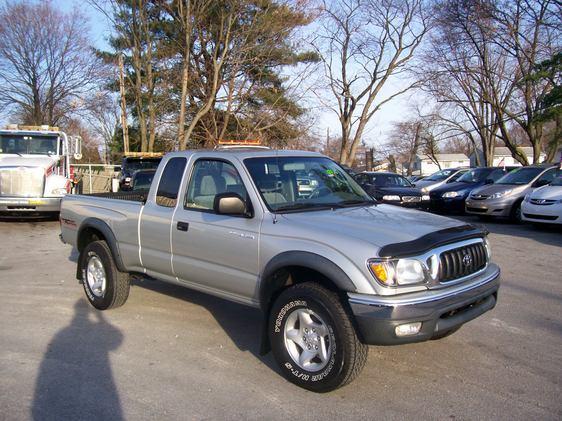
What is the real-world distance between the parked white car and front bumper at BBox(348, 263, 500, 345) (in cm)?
924

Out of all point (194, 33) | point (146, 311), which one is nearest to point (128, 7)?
point (194, 33)

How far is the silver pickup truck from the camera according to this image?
3.67 meters

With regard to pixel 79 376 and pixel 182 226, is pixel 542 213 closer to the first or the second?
pixel 182 226

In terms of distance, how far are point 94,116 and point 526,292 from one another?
136ft

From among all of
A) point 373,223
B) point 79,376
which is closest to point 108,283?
point 79,376

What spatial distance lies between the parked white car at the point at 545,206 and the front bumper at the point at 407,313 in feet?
30.3

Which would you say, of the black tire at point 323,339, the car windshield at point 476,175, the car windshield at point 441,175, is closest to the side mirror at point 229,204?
the black tire at point 323,339

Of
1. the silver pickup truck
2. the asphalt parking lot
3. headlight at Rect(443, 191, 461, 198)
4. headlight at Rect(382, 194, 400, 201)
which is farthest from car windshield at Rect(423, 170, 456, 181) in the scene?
the silver pickup truck

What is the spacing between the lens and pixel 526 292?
22.3 ft

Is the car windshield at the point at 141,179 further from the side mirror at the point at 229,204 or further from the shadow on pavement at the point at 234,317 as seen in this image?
the side mirror at the point at 229,204

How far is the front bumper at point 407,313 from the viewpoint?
3557mm

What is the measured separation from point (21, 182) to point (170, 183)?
10.1 meters

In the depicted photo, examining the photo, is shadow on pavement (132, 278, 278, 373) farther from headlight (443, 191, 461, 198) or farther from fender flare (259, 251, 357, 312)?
headlight (443, 191, 461, 198)

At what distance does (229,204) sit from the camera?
434cm
